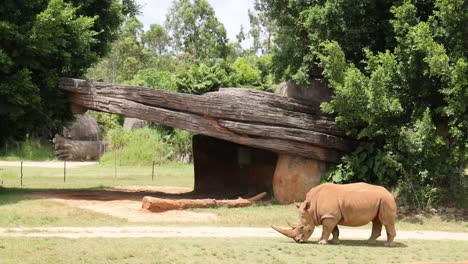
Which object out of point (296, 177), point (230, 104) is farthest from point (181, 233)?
point (296, 177)

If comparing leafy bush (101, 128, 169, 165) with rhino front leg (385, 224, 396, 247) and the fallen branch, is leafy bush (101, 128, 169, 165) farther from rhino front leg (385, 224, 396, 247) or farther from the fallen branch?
rhino front leg (385, 224, 396, 247)

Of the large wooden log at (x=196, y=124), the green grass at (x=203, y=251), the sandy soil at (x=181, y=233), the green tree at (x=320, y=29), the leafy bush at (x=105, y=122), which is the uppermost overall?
the green tree at (x=320, y=29)

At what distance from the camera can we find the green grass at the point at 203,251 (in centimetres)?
935

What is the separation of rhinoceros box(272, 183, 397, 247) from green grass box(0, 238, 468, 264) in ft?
0.96

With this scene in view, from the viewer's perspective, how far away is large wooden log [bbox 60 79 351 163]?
58.7ft

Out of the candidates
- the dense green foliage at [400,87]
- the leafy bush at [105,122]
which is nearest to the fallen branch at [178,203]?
the dense green foliage at [400,87]

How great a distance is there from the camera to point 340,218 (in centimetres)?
1112

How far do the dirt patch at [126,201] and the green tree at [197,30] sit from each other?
1418 inches

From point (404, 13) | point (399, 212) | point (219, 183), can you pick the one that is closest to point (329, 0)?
point (404, 13)

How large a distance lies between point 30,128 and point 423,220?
12.9m

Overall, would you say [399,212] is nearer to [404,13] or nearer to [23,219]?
[404,13]

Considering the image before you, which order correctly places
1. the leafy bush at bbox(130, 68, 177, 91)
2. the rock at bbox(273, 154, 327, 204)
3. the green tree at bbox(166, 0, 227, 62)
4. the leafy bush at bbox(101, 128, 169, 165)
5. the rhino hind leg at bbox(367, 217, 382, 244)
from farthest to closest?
the green tree at bbox(166, 0, 227, 62)
the leafy bush at bbox(130, 68, 177, 91)
the leafy bush at bbox(101, 128, 169, 165)
the rock at bbox(273, 154, 327, 204)
the rhino hind leg at bbox(367, 217, 382, 244)

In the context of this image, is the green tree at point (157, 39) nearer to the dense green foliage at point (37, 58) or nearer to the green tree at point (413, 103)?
the dense green foliage at point (37, 58)

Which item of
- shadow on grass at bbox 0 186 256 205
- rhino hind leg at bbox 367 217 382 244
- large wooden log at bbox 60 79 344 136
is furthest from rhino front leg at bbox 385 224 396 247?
shadow on grass at bbox 0 186 256 205
